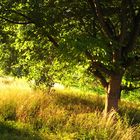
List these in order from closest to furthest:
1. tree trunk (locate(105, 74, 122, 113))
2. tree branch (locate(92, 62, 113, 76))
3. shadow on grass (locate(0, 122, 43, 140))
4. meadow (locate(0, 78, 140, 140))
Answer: shadow on grass (locate(0, 122, 43, 140))
meadow (locate(0, 78, 140, 140))
tree branch (locate(92, 62, 113, 76))
tree trunk (locate(105, 74, 122, 113))

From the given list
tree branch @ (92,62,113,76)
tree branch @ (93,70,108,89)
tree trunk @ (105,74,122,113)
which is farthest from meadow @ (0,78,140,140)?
tree branch @ (92,62,113,76)

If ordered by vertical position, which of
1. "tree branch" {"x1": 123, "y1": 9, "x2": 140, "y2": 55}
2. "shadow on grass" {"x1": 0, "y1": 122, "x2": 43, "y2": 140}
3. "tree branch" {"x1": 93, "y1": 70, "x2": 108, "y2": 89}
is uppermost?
"tree branch" {"x1": 123, "y1": 9, "x2": 140, "y2": 55}

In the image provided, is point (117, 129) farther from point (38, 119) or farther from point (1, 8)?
point (1, 8)

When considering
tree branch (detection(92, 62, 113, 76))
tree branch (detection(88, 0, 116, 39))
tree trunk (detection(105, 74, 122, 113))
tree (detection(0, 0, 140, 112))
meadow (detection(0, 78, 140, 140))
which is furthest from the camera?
tree trunk (detection(105, 74, 122, 113))

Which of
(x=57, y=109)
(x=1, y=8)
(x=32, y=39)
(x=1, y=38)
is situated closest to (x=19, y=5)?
(x=1, y=8)

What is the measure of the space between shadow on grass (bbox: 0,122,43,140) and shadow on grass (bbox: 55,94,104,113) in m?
2.36

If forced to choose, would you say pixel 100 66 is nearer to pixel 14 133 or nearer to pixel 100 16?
pixel 100 16

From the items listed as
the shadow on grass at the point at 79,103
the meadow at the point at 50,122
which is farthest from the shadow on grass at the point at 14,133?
the shadow on grass at the point at 79,103

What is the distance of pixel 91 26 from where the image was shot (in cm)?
1084

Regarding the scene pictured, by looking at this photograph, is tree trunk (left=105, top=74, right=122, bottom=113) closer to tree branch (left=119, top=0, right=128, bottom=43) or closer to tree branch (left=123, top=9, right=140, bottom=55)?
tree branch (left=123, top=9, right=140, bottom=55)

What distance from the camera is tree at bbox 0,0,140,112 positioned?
31.0 ft

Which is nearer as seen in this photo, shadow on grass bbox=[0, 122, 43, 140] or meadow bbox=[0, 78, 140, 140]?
shadow on grass bbox=[0, 122, 43, 140]

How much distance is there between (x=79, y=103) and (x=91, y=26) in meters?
3.02

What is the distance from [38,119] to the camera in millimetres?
9938
